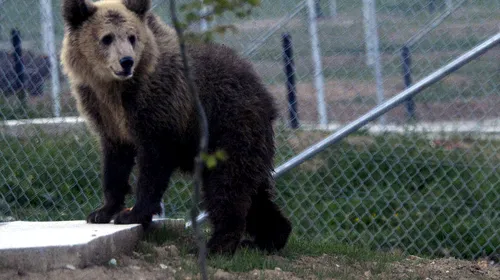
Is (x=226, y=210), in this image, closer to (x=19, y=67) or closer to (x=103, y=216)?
(x=103, y=216)

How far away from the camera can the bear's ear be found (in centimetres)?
554

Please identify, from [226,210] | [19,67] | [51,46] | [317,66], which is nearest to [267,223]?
[226,210]

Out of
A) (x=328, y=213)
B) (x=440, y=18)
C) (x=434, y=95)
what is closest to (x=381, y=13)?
(x=440, y=18)

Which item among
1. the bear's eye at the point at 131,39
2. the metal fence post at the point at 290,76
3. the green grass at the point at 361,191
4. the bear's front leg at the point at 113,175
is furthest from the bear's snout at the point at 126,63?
the metal fence post at the point at 290,76

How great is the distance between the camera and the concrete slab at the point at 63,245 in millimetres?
4457

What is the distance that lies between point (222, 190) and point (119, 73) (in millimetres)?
976

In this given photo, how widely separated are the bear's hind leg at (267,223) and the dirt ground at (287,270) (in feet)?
0.63

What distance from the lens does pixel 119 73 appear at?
5.21 meters

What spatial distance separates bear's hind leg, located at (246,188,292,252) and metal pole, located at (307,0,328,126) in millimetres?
1822

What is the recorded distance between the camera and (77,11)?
5477 millimetres

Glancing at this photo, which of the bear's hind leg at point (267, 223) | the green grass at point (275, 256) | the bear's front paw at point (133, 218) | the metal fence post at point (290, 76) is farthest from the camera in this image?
the metal fence post at point (290, 76)

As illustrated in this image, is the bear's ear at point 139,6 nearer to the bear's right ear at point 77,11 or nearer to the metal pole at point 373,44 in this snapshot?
the bear's right ear at point 77,11

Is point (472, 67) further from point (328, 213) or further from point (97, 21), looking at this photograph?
point (97, 21)

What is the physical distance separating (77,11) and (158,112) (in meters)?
0.87
